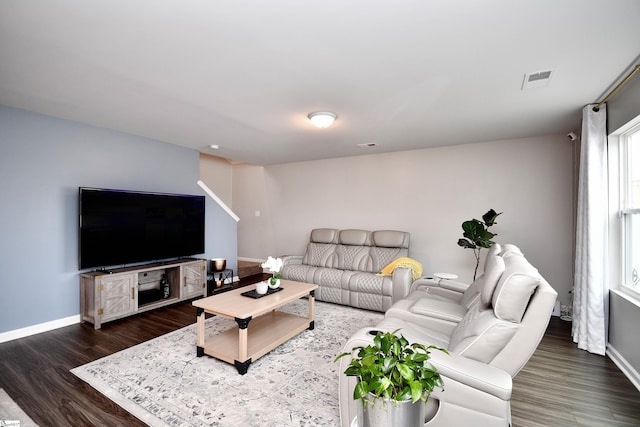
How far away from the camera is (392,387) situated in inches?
39.6

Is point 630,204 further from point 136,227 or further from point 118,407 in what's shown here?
point 136,227

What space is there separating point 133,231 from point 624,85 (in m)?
5.38

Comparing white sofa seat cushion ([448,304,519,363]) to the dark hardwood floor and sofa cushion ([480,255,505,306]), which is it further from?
the dark hardwood floor

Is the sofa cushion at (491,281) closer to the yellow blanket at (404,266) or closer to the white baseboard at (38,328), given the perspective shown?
the yellow blanket at (404,266)

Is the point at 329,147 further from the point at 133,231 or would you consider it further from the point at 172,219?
the point at 133,231

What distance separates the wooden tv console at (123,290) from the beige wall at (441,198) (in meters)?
2.53

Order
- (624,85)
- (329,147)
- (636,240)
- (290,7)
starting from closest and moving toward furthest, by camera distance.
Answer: (290,7)
(624,85)
(636,240)
(329,147)

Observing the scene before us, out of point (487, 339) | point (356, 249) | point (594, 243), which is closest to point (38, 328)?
point (356, 249)

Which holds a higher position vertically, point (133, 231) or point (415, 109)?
point (415, 109)

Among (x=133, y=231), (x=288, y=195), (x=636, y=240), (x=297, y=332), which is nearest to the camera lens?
(x=636, y=240)

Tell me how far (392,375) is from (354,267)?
3699 mm

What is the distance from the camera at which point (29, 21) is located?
1649 millimetres

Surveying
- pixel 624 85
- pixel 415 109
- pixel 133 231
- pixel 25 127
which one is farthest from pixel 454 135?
pixel 25 127

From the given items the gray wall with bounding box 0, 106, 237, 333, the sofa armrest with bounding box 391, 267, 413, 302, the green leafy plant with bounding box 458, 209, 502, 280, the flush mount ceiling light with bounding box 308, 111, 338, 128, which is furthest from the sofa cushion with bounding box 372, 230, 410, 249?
the gray wall with bounding box 0, 106, 237, 333
